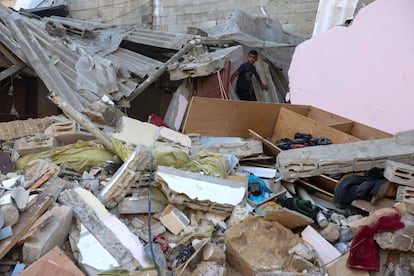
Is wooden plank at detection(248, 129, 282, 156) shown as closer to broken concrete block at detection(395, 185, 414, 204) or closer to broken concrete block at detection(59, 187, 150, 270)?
broken concrete block at detection(395, 185, 414, 204)

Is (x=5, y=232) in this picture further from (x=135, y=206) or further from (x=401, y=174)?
(x=401, y=174)

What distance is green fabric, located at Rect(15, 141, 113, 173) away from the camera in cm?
384

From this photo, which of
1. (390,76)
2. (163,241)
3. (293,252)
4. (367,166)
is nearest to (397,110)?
(390,76)

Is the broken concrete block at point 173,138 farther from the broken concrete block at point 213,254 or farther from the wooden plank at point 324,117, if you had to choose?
the wooden plank at point 324,117

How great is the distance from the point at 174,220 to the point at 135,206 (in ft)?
1.15

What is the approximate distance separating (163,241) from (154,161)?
81 cm

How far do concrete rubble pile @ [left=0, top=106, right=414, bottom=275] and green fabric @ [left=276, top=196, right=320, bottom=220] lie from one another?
0.03m

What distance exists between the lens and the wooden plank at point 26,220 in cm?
251

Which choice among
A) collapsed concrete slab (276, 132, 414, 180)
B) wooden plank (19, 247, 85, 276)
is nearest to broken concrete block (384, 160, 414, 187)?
collapsed concrete slab (276, 132, 414, 180)

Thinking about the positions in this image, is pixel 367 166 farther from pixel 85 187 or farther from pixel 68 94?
pixel 68 94

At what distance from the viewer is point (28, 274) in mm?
2396

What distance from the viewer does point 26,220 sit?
2689 mm

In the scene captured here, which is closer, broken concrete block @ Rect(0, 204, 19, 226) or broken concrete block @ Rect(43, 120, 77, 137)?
broken concrete block @ Rect(0, 204, 19, 226)

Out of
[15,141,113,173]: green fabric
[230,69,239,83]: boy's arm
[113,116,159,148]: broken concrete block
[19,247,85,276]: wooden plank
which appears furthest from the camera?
[230,69,239,83]: boy's arm
